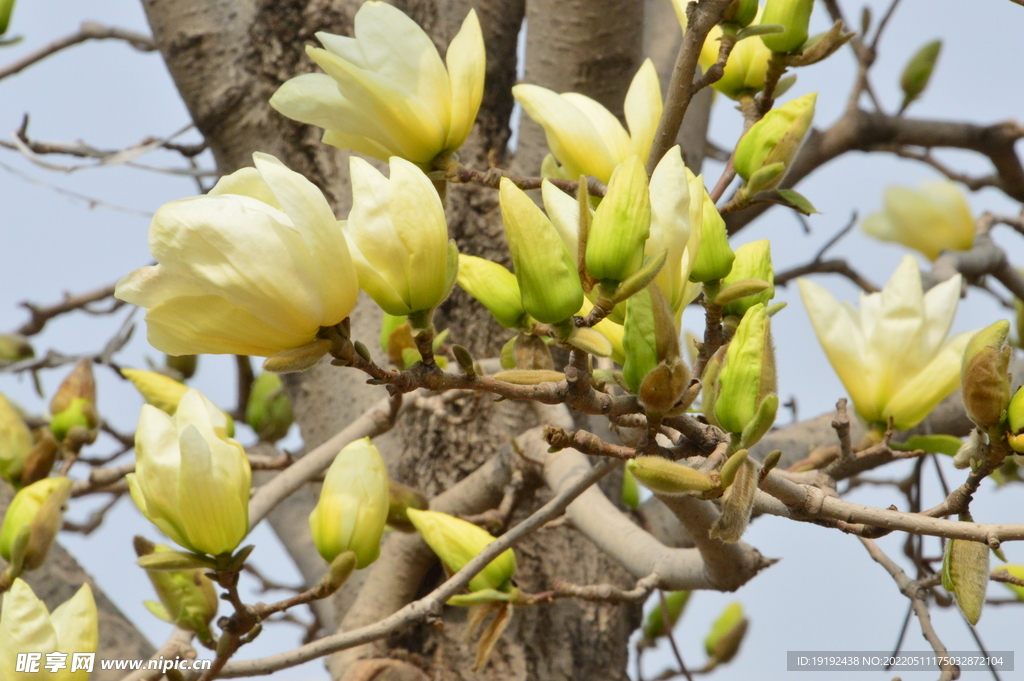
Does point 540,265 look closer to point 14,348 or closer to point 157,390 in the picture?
point 157,390

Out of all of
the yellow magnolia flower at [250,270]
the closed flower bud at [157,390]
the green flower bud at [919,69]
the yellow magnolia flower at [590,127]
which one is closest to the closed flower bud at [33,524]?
the closed flower bud at [157,390]

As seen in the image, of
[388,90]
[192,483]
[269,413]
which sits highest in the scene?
[388,90]

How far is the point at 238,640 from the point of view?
58 centimetres

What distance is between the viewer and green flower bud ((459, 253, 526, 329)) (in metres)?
0.55

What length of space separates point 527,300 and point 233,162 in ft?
2.86

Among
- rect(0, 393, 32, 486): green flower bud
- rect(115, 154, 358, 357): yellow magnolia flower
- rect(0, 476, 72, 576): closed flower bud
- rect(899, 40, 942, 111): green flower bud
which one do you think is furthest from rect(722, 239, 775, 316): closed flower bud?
rect(899, 40, 942, 111): green flower bud

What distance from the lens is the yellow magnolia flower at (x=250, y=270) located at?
15.1 inches

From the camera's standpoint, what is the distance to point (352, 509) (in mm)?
618

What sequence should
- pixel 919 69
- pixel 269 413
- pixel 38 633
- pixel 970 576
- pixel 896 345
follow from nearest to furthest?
pixel 970 576, pixel 38 633, pixel 896 345, pixel 919 69, pixel 269 413

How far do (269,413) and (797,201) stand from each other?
0.95 meters

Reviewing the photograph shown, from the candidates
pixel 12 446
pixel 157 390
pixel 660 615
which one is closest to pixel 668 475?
pixel 157 390

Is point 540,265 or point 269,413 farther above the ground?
point 540,265

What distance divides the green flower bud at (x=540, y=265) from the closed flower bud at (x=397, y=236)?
4cm

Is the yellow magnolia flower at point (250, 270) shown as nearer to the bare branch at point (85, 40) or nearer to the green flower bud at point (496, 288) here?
the green flower bud at point (496, 288)
